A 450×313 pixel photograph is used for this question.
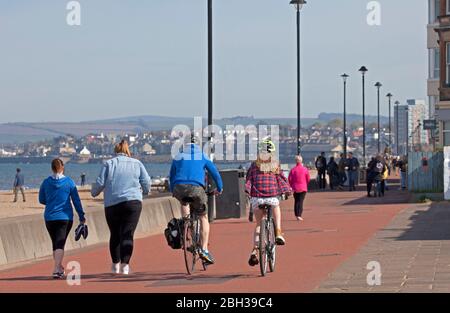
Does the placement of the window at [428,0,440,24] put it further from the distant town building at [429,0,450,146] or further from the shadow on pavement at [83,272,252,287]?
the shadow on pavement at [83,272,252,287]

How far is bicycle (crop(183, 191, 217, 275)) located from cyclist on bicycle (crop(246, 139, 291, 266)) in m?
0.83

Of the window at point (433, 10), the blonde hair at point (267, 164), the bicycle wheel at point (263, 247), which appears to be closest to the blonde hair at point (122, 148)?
the blonde hair at point (267, 164)

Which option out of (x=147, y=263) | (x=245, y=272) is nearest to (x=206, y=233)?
(x=245, y=272)

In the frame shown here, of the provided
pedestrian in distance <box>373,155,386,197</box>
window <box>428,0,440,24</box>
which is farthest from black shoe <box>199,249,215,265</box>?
window <box>428,0,440,24</box>

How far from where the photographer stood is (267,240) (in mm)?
15164

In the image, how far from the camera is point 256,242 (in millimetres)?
15125

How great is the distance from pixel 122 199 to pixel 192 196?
95 centimetres

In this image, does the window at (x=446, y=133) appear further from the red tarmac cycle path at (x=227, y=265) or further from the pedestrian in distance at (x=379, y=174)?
the red tarmac cycle path at (x=227, y=265)

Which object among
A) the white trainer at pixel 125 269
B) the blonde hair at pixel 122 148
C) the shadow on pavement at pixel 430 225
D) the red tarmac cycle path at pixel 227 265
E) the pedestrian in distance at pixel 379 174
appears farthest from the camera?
the pedestrian in distance at pixel 379 174

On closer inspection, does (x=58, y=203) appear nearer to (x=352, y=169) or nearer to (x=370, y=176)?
(x=370, y=176)

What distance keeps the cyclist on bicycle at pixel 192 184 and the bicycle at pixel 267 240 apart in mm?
866

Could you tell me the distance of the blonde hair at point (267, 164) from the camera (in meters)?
15.6
